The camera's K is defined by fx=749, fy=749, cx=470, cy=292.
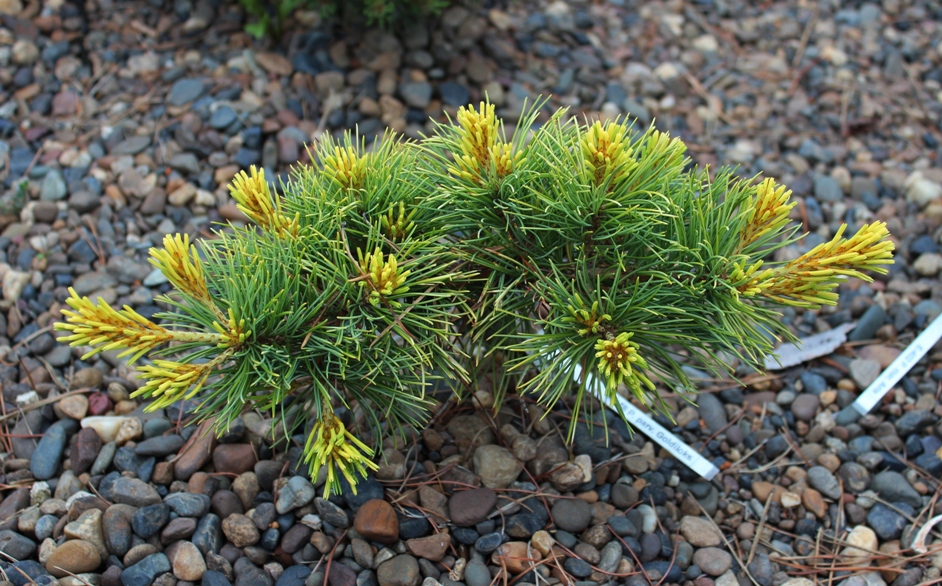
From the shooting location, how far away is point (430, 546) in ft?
6.08

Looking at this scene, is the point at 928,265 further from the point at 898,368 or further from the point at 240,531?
the point at 240,531

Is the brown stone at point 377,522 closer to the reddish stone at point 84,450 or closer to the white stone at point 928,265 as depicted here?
the reddish stone at point 84,450

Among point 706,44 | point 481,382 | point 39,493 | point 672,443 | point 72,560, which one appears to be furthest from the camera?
point 706,44

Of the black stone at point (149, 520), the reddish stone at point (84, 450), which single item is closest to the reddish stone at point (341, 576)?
the black stone at point (149, 520)

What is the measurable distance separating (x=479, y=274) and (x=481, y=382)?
548mm

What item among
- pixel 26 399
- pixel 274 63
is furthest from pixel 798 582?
pixel 274 63

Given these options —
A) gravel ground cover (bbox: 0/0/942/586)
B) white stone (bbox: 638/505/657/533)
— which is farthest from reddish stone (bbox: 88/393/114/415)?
white stone (bbox: 638/505/657/533)

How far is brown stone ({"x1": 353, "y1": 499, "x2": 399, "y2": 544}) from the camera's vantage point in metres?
1.84

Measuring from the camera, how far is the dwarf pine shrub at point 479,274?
61.7 inches

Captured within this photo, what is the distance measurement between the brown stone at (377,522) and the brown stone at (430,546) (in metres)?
0.05

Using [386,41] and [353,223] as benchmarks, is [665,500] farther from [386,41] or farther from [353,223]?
[386,41]

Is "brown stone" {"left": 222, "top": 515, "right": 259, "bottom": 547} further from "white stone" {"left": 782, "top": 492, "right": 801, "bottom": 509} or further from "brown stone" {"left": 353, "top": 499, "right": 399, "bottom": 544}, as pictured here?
"white stone" {"left": 782, "top": 492, "right": 801, "bottom": 509}

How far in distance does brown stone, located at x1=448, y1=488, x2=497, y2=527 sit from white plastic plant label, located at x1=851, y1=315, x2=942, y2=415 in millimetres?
1272

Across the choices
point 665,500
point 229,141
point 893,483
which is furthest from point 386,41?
point 893,483
